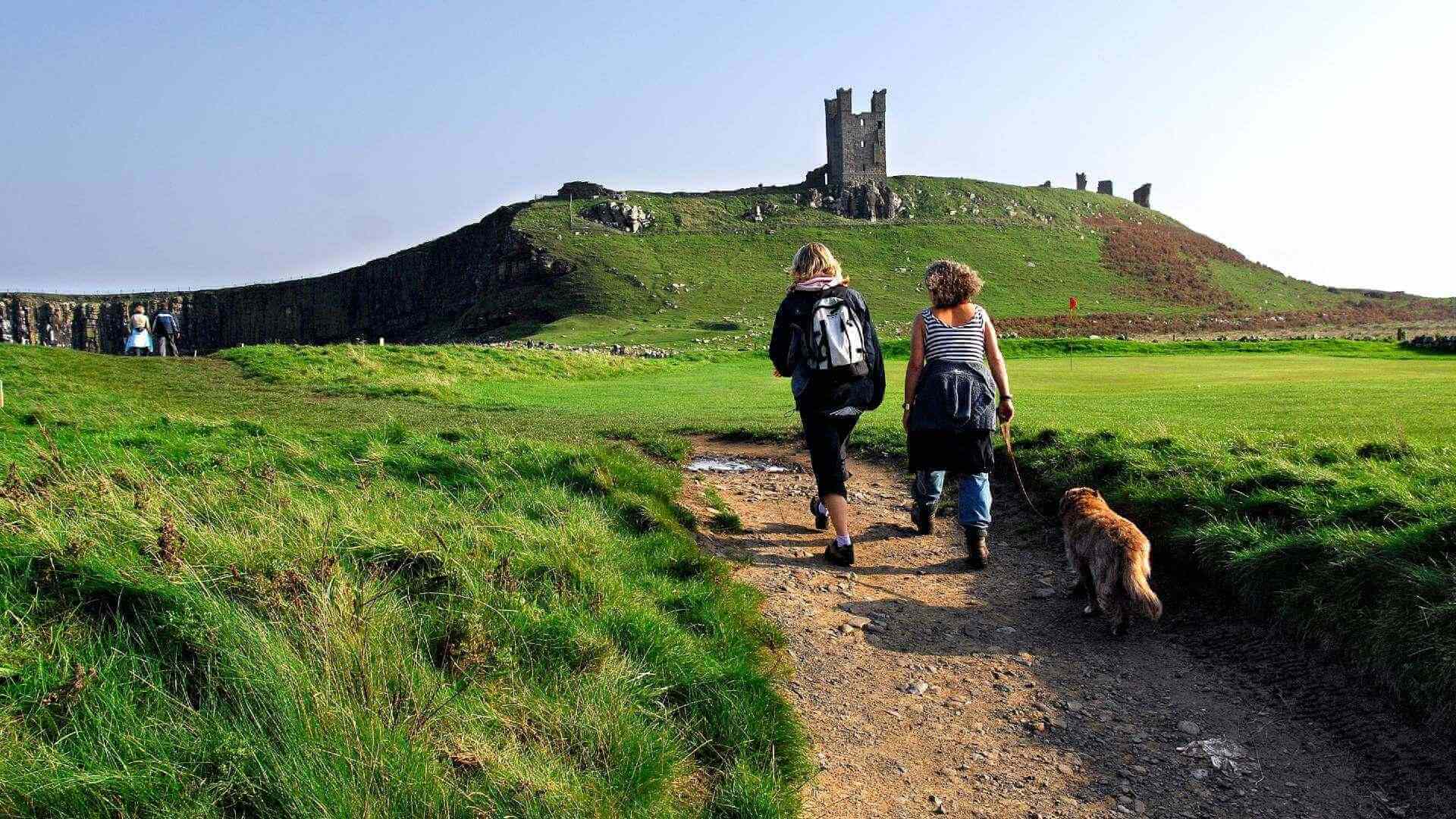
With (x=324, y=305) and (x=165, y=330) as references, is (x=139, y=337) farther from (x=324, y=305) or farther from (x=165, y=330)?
(x=324, y=305)

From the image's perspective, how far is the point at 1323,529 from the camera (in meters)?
5.72

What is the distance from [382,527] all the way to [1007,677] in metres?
3.83

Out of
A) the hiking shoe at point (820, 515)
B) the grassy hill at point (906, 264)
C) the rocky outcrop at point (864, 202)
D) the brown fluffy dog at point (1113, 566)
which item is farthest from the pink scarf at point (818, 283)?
the rocky outcrop at point (864, 202)

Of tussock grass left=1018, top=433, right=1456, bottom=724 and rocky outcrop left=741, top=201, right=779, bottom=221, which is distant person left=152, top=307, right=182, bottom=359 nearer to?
tussock grass left=1018, top=433, right=1456, bottom=724

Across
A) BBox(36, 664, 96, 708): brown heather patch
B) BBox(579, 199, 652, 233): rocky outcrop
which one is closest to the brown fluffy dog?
BBox(36, 664, 96, 708): brown heather patch

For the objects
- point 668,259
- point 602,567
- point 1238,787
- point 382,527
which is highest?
point 668,259

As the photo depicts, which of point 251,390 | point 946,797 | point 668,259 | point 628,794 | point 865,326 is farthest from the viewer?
point 668,259

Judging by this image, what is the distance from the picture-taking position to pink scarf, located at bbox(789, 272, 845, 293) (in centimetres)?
727

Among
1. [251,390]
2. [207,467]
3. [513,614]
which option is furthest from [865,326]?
[251,390]

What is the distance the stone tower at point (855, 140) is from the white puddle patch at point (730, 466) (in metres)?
120

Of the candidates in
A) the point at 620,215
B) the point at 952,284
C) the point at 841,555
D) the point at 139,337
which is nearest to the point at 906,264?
the point at 620,215

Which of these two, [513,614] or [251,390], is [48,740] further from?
[251,390]

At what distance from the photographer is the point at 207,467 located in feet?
23.4

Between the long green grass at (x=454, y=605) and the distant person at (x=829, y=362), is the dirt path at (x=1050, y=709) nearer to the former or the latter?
the long green grass at (x=454, y=605)
